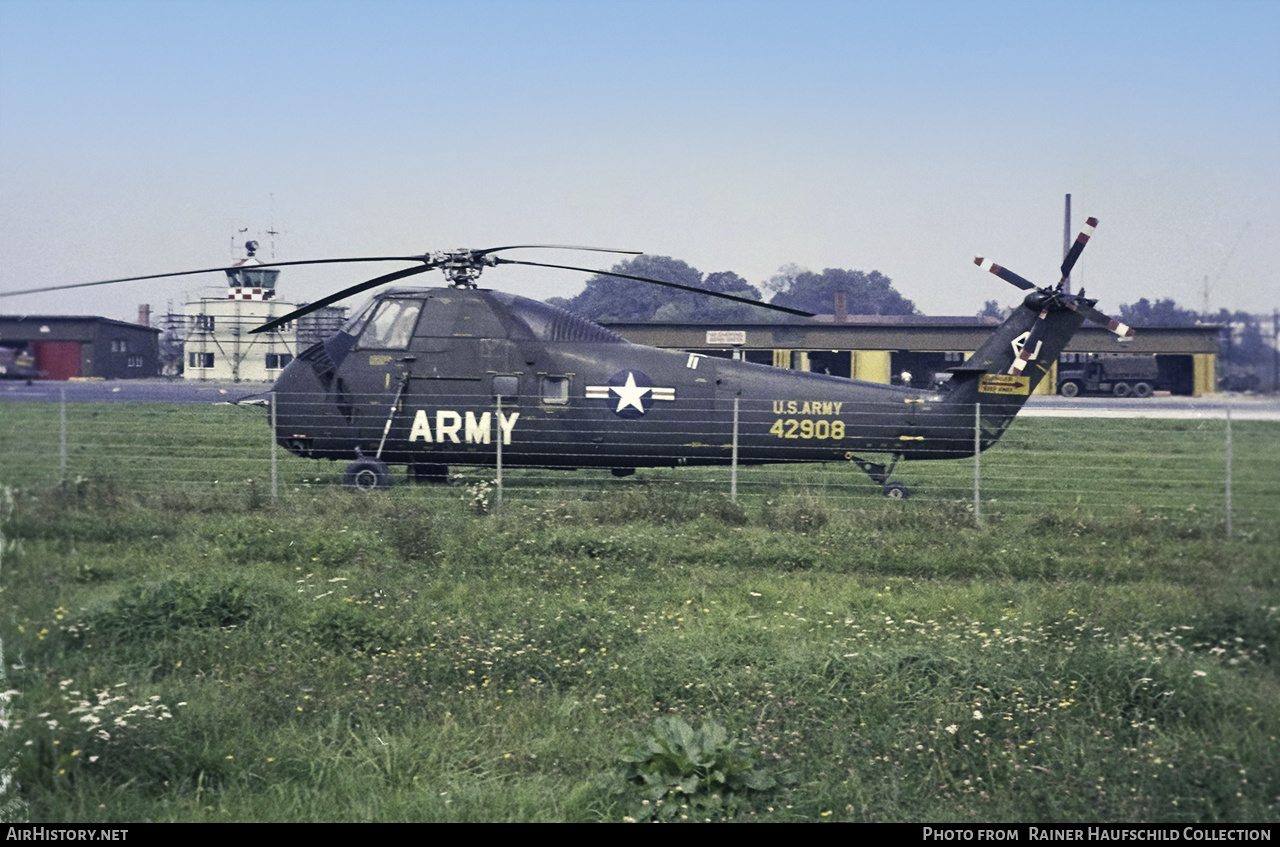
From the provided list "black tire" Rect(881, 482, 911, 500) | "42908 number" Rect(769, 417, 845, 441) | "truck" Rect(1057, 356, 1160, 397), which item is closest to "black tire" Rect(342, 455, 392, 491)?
"42908 number" Rect(769, 417, 845, 441)

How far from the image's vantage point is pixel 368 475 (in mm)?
14359

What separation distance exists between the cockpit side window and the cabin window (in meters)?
1.93

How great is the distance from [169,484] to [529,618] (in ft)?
29.6

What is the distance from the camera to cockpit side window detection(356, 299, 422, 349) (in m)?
14.3

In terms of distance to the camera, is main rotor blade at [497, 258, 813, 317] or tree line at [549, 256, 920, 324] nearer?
main rotor blade at [497, 258, 813, 317]

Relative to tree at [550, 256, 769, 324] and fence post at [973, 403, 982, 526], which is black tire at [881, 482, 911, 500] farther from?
tree at [550, 256, 769, 324]

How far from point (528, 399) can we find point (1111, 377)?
40.7 m

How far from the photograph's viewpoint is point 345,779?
4.80 m

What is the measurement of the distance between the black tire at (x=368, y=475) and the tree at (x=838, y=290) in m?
13.4

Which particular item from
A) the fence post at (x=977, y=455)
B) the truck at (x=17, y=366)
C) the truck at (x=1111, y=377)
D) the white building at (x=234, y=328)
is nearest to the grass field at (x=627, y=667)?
the truck at (x=17, y=366)

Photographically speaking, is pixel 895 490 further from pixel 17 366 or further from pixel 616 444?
pixel 17 366

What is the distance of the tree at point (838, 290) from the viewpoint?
29.2 metres

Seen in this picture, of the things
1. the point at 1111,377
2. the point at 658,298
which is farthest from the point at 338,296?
the point at 1111,377
